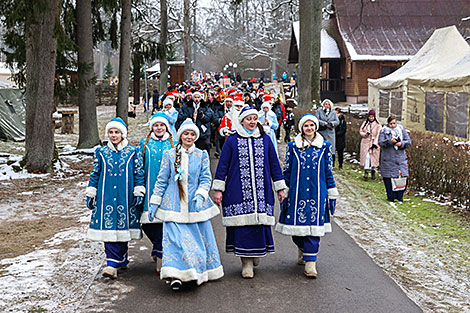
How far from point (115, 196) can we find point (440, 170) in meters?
7.97

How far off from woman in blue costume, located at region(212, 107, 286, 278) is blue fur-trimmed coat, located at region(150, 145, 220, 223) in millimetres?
364

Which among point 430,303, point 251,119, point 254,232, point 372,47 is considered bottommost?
point 430,303

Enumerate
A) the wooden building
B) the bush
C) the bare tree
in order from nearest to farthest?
the bush
the bare tree
the wooden building

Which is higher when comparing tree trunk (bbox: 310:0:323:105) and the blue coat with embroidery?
tree trunk (bbox: 310:0:323:105)

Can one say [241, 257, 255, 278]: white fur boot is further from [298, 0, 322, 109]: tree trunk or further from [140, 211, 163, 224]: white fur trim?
[298, 0, 322, 109]: tree trunk

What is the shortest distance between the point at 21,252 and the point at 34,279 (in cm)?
142

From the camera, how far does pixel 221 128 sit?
658 inches

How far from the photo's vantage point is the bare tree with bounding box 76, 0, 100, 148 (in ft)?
58.6

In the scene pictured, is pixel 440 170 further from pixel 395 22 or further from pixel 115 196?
pixel 395 22

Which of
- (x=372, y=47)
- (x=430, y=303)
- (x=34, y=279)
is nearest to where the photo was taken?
(x=430, y=303)

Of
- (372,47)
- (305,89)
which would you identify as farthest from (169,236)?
(372,47)

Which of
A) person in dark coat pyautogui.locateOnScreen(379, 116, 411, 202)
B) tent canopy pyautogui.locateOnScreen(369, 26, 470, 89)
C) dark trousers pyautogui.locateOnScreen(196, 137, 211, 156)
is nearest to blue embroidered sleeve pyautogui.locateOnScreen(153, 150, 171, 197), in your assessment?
person in dark coat pyautogui.locateOnScreen(379, 116, 411, 202)

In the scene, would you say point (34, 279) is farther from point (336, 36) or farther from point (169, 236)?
point (336, 36)

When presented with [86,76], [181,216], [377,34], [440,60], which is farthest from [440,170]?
[377,34]
